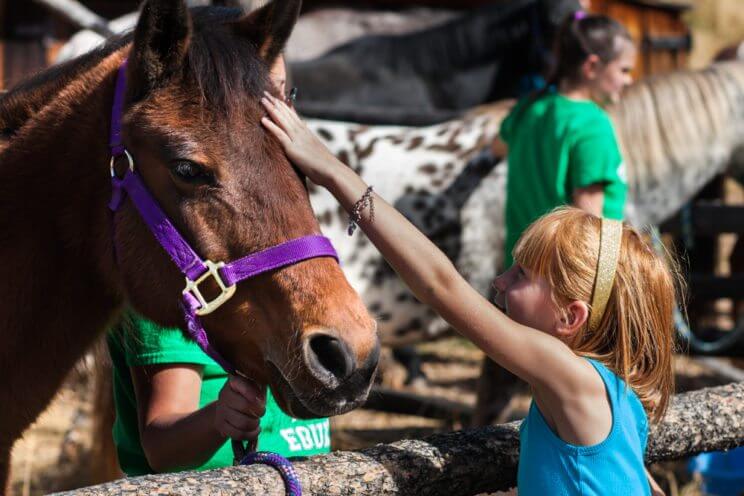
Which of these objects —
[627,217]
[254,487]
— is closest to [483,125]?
[627,217]

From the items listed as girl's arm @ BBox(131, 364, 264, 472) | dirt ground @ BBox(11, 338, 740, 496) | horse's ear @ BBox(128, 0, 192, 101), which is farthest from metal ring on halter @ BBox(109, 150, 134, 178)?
dirt ground @ BBox(11, 338, 740, 496)

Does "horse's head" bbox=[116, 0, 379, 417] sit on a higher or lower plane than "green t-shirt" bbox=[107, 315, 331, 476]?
higher

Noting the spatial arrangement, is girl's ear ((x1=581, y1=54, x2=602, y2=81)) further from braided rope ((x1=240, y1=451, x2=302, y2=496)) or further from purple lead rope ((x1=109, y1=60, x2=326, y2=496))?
braided rope ((x1=240, y1=451, x2=302, y2=496))

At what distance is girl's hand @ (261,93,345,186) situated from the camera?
1719mm

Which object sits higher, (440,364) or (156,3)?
(156,3)

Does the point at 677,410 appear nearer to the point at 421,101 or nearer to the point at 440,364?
the point at 421,101

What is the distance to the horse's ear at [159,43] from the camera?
170 cm

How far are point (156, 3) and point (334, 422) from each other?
4.05 m

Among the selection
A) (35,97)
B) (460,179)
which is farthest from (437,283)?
(460,179)

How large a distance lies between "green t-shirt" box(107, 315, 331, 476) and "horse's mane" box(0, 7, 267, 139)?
19.4 inches

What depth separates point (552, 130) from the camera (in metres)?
3.37

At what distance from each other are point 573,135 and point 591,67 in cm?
34

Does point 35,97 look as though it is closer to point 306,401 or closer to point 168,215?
point 168,215

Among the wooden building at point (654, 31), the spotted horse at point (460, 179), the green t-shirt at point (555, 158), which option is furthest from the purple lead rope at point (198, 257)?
the wooden building at point (654, 31)
